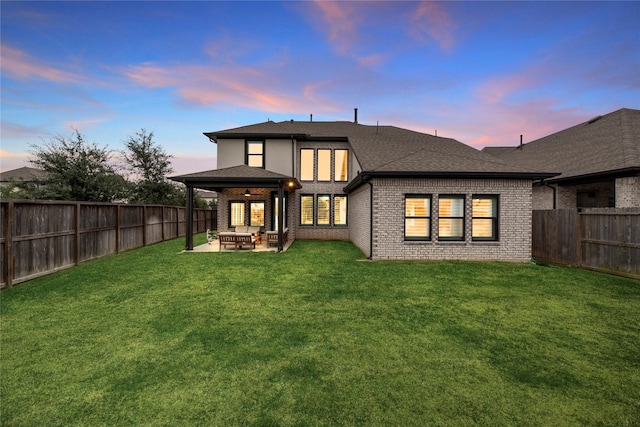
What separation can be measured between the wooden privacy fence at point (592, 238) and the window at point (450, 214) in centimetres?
329

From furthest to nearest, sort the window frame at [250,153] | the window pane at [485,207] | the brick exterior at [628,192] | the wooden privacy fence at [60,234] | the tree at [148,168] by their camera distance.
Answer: the tree at [148,168], the window frame at [250,153], the window pane at [485,207], the brick exterior at [628,192], the wooden privacy fence at [60,234]

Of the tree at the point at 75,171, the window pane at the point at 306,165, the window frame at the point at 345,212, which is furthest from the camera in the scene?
the window pane at the point at 306,165

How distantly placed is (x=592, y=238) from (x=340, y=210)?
11.7 m

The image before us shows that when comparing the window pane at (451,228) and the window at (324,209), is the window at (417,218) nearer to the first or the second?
the window pane at (451,228)

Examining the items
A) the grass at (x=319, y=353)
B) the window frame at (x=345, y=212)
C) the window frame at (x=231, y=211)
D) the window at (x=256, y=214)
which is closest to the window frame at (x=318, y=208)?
the window frame at (x=345, y=212)

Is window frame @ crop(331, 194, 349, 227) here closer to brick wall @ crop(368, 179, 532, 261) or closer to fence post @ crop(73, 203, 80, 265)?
brick wall @ crop(368, 179, 532, 261)

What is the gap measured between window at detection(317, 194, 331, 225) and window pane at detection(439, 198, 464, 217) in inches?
322

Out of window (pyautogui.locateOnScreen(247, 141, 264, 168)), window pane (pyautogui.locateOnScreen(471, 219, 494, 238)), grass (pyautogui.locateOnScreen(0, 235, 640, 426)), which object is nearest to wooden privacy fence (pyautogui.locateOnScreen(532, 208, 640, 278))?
grass (pyautogui.locateOnScreen(0, 235, 640, 426))

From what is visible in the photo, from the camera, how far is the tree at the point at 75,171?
1539 cm

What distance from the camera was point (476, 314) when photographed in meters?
4.86

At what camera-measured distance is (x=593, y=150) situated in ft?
40.4

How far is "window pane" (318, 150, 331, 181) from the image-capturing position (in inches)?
680

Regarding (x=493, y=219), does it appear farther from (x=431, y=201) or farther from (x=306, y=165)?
(x=306, y=165)

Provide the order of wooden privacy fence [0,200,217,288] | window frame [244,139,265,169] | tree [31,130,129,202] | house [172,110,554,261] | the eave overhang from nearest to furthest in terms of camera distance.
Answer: wooden privacy fence [0,200,217,288]
the eave overhang
house [172,110,554,261]
tree [31,130,129,202]
window frame [244,139,265,169]
